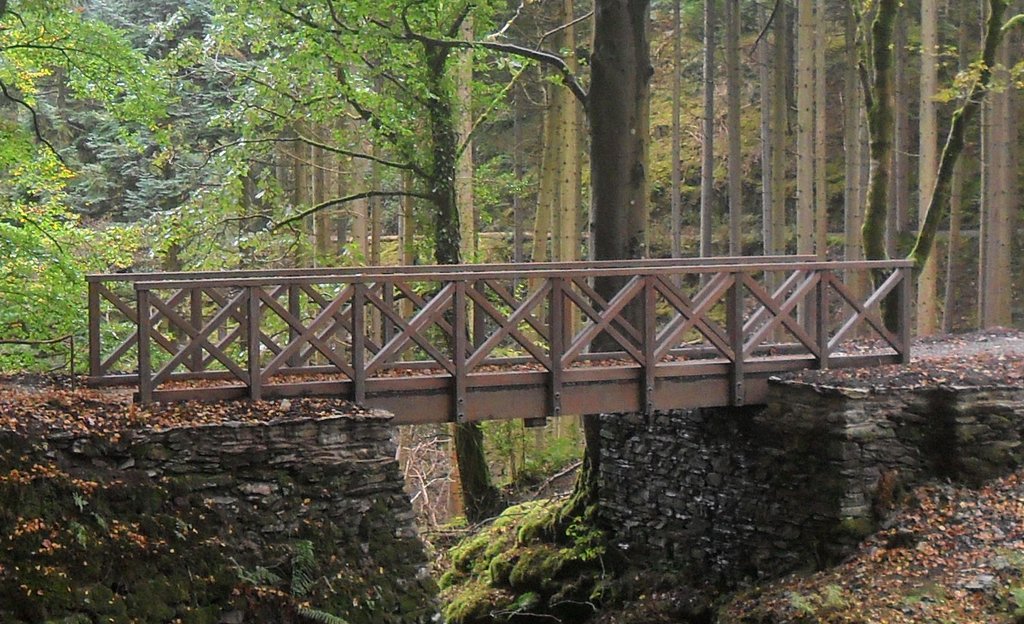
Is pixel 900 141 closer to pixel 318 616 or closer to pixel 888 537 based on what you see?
pixel 888 537

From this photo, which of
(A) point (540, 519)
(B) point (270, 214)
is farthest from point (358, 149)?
(A) point (540, 519)

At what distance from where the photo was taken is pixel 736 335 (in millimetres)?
9523

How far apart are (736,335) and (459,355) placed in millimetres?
2800

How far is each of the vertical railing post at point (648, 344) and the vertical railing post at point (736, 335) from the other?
0.85 m

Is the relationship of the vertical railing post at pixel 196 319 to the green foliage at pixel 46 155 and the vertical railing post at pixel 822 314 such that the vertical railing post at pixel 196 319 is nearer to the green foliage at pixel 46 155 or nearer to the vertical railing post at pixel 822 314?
the green foliage at pixel 46 155

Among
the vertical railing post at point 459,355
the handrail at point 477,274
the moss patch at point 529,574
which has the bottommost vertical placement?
the moss patch at point 529,574

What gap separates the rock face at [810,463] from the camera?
9148 mm

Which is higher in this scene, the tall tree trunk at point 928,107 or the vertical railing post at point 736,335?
the tall tree trunk at point 928,107

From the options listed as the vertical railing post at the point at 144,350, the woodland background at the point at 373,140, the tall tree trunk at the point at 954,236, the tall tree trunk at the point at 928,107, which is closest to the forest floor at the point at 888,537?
the vertical railing post at the point at 144,350

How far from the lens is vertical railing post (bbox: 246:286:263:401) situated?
24.0ft

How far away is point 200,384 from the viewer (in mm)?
8141

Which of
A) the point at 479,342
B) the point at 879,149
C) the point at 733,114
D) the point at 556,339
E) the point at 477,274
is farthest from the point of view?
the point at 733,114

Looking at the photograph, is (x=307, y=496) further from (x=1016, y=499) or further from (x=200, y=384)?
(x=1016, y=499)

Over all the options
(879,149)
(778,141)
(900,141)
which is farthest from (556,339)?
(900,141)
